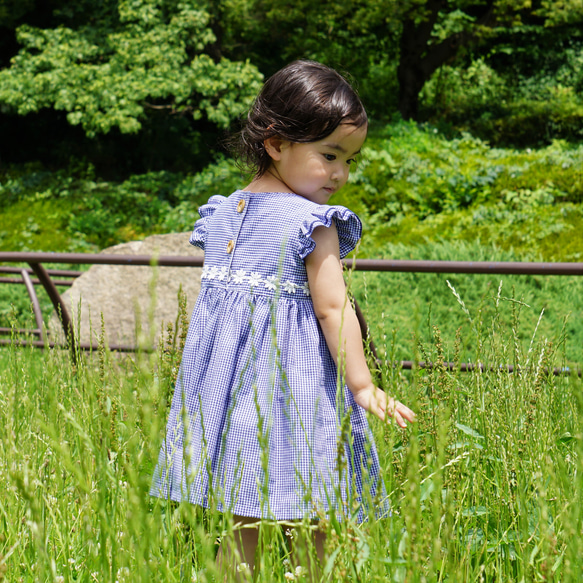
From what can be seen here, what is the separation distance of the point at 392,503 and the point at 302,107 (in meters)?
1.12

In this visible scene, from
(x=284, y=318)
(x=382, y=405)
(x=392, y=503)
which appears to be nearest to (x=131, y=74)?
(x=284, y=318)

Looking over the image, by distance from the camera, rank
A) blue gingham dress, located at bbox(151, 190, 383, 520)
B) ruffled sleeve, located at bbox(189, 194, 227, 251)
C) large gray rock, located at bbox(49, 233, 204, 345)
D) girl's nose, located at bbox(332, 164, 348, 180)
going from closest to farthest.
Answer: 1. blue gingham dress, located at bbox(151, 190, 383, 520)
2. girl's nose, located at bbox(332, 164, 348, 180)
3. ruffled sleeve, located at bbox(189, 194, 227, 251)
4. large gray rock, located at bbox(49, 233, 204, 345)

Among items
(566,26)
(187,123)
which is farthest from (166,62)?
(566,26)

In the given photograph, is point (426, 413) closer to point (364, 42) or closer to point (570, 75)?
point (364, 42)

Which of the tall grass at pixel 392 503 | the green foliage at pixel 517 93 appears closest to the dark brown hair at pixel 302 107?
the tall grass at pixel 392 503

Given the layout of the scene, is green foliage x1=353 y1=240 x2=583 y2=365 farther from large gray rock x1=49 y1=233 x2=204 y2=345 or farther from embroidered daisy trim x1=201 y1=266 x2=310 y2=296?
embroidered daisy trim x1=201 y1=266 x2=310 y2=296

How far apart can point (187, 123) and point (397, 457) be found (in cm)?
1713

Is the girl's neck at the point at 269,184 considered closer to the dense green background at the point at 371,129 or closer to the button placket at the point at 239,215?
the button placket at the point at 239,215

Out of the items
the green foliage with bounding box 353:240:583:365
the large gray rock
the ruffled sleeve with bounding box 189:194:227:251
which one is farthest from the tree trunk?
the ruffled sleeve with bounding box 189:194:227:251

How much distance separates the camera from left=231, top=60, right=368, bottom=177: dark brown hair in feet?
6.40

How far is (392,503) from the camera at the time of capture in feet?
4.68

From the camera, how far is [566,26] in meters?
17.8

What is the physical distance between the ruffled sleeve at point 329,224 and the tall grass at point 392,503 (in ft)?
1.29

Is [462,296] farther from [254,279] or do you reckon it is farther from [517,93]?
[517,93]
